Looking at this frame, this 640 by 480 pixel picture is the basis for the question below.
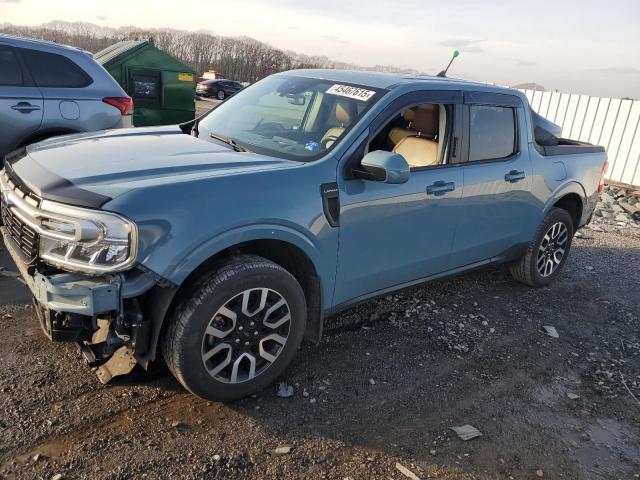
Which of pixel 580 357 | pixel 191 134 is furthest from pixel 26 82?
pixel 580 357

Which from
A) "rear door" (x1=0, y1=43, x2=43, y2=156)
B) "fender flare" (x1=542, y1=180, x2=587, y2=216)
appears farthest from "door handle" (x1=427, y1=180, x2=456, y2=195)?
"rear door" (x1=0, y1=43, x2=43, y2=156)

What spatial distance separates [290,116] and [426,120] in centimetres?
110

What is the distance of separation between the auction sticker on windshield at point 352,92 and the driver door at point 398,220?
189mm

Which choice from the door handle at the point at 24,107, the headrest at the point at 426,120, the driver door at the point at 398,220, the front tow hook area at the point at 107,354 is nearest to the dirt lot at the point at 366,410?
the front tow hook area at the point at 107,354

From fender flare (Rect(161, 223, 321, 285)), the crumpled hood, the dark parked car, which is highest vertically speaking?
the crumpled hood

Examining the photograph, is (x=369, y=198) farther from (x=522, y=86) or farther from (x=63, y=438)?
(x=522, y=86)

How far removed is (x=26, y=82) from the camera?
18.8 feet

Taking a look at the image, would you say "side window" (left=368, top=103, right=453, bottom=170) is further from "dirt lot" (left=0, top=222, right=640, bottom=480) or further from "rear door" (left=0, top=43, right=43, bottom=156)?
"rear door" (left=0, top=43, right=43, bottom=156)

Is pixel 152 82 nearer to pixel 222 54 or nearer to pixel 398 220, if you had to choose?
pixel 398 220

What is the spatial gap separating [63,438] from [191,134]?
2.20m

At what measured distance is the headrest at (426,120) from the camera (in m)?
4.11

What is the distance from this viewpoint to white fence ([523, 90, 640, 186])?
11.8m

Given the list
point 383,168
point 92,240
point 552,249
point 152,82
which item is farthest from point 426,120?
point 152,82

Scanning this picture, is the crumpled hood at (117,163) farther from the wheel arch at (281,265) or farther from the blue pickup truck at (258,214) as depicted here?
the wheel arch at (281,265)
